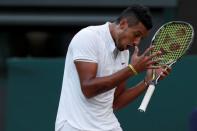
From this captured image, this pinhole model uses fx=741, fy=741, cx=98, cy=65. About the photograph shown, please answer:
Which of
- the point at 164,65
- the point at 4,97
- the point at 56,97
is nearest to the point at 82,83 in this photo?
the point at 164,65

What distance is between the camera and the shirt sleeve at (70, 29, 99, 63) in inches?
181

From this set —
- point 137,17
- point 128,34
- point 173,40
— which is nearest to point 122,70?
point 128,34

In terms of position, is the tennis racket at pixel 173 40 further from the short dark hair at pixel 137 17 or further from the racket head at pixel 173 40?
the short dark hair at pixel 137 17

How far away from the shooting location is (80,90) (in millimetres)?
4668

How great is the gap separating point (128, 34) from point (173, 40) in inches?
26.0

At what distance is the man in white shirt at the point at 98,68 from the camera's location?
15.0 ft

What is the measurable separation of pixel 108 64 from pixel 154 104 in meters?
2.84

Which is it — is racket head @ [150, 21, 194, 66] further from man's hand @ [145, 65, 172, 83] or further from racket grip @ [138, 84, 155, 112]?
racket grip @ [138, 84, 155, 112]

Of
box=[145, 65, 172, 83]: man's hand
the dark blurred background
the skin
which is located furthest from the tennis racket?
the dark blurred background

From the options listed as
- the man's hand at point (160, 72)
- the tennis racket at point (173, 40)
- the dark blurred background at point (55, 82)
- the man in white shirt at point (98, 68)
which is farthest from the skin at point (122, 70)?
the dark blurred background at point (55, 82)

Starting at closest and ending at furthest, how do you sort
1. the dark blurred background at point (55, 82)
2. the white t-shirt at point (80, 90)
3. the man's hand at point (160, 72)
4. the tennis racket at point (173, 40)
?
the white t-shirt at point (80, 90) → the man's hand at point (160, 72) → the tennis racket at point (173, 40) → the dark blurred background at point (55, 82)

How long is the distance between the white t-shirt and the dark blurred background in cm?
260

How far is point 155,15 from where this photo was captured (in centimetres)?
820

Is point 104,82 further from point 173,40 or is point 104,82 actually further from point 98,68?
point 173,40
